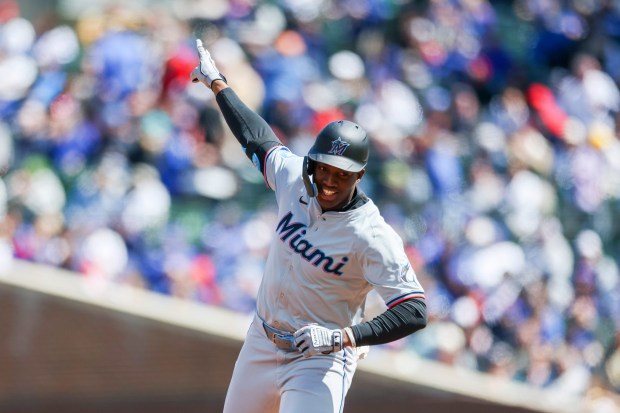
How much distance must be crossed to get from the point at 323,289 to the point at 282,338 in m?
0.28

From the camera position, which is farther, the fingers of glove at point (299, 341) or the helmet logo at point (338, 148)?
the helmet logo at point (338, 148)

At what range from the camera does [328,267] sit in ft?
15.9

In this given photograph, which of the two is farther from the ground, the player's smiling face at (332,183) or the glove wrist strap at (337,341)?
the player's smiling face at (332,183)

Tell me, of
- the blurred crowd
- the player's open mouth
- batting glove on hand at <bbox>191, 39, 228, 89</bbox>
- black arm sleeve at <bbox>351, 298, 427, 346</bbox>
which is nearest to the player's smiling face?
the player's open mouth

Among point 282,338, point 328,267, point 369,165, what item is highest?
point 328,267

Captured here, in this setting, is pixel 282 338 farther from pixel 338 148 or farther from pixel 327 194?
pixel 338 148

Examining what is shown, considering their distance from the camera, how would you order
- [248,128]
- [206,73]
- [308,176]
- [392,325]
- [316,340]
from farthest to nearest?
[206,73], [248,128], [308,176], [392,325], [316,340]

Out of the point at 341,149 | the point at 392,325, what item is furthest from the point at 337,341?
the point at 341,149

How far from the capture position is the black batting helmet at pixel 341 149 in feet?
15.5

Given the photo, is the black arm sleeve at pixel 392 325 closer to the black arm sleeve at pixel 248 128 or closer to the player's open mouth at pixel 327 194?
the player's open mouth at pixel 327 194

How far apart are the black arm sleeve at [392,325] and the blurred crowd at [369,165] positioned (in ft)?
15.3

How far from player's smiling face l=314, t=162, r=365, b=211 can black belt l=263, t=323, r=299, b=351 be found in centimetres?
60

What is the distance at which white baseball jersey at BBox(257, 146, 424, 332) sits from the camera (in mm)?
4789

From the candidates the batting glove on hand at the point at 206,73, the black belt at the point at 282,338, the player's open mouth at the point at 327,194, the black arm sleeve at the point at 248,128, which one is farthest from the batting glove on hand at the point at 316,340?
the batting glove on hand at the point at 206,73
